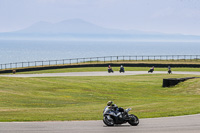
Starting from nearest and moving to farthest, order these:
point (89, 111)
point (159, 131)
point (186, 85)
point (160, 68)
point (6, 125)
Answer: point (159, 131) < point (6, 125) < point (89, 111) < point (186, 85) < point (160, 68)

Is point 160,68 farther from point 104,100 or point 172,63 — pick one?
point 104,100

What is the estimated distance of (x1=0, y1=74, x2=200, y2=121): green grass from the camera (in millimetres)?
20312

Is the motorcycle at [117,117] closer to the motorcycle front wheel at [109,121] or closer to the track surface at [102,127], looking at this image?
the motorcycle front wheel at [109,121]

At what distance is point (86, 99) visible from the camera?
95.4ft

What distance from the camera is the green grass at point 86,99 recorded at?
2031 centimetres

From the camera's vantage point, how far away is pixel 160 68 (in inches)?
2579

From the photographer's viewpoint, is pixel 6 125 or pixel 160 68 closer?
pixel 6 125

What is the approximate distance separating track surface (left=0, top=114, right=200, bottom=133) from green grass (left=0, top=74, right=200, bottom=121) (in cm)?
139

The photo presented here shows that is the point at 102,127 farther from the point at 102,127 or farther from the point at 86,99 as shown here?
the point at 86,99

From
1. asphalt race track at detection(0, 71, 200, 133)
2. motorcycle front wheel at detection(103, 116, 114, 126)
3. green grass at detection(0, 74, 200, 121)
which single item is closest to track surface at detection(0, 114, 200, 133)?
asphalt race track at detection(0, 71, 200, 133)

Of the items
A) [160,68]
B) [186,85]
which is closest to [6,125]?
[186,85]

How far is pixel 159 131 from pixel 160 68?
5092 cm

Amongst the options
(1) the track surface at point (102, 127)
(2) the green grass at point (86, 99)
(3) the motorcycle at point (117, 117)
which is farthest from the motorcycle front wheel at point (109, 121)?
(2) the green grass at point (86, 99)

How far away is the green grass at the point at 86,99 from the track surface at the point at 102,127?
4.57 ft
